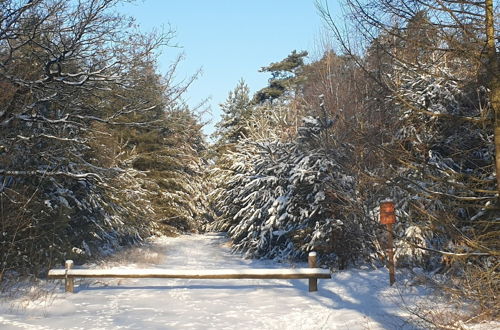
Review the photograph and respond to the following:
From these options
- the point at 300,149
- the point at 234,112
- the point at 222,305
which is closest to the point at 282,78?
the point at 234,112

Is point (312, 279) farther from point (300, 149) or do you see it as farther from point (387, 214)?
point (300, 149)

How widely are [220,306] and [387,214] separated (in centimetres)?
351

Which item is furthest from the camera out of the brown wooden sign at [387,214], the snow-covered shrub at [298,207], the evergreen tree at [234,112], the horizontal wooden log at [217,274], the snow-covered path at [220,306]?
the evergreen tree at [234,112]

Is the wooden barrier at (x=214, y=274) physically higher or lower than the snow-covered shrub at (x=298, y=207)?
lower

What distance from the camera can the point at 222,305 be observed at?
8.07m

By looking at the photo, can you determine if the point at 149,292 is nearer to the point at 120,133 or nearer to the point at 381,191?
the point at 381,191

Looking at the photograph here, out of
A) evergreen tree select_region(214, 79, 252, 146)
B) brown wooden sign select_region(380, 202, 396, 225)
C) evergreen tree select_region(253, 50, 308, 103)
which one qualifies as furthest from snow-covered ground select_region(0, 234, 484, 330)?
evergreen tree select_region(253, 50, 308, 103)

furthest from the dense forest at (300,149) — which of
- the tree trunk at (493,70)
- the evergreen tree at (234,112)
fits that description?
the evergreen tree at (234,112)

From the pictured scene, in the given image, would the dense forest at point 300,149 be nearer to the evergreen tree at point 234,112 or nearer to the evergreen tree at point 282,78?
the evergreen tree at point 234,112

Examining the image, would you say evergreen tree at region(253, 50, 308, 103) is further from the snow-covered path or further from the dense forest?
the snow-covered path

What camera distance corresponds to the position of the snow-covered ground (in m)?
6.80

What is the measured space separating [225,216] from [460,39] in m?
16.0

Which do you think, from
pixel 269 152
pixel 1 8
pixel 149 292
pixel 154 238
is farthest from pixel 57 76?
pixel 154 238

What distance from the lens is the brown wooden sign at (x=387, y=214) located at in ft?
28.1
